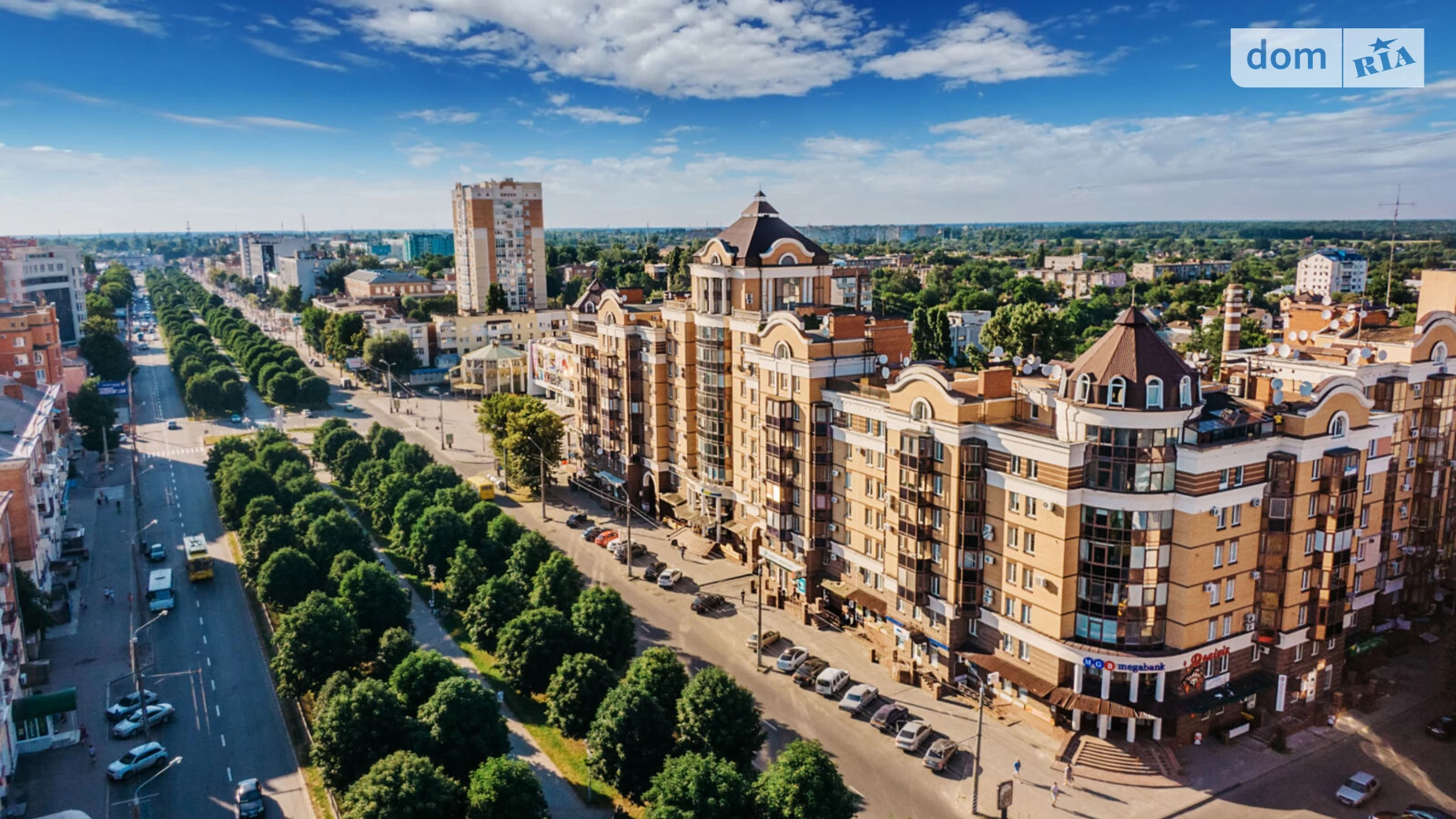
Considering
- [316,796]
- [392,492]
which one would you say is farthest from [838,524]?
[392,492]

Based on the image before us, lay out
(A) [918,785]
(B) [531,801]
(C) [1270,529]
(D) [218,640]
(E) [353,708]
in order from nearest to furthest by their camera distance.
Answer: (B) [531,801]
(E) [353,708]
(A) [918,785]
(C) [1270,529]
(D) [218,640]

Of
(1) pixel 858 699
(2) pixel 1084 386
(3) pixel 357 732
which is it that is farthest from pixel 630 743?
(2) pixel 1084 386

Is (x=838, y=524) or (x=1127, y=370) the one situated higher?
(x=1127, y=370)

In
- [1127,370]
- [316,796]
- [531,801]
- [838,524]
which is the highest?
[1127,370]

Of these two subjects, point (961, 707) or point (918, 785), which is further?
point (961, 707)

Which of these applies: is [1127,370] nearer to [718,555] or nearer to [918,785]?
[918,785]

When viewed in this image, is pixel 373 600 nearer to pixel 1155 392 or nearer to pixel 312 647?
pixel 312 647

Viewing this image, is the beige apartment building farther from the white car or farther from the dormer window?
the white car
